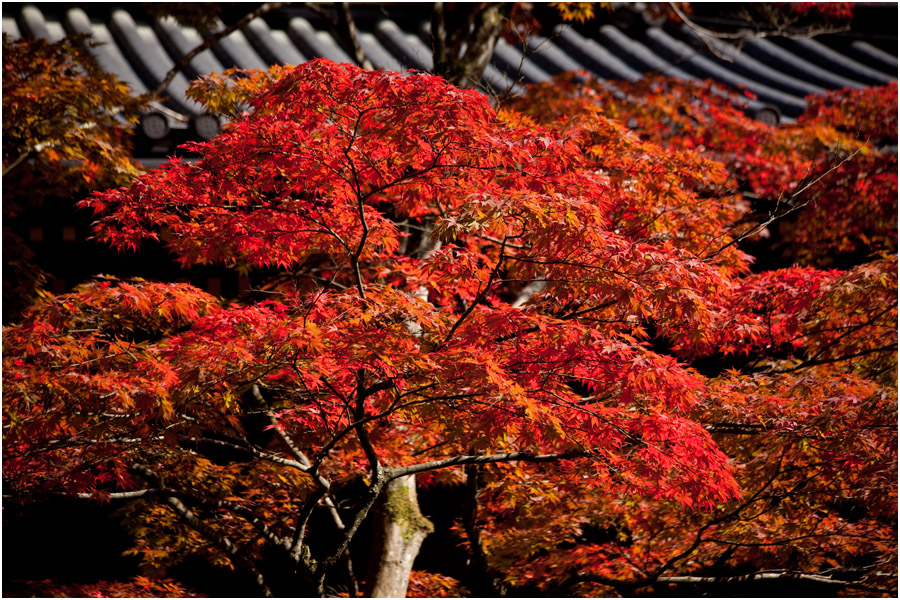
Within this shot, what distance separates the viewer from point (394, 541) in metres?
6.67

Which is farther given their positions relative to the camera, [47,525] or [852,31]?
[852,31]

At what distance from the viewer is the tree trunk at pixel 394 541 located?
6648 mm

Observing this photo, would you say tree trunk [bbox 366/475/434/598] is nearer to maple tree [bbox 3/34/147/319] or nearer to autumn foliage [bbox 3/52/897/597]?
autumn foliage [bbox 3/52/897/597]

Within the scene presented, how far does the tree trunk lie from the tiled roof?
22.5 feet

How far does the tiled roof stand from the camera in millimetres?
12578

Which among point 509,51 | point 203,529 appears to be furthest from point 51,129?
point 509,51

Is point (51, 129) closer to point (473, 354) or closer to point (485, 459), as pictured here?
point (485, 459)

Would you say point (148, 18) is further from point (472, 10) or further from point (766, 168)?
point (766, 168)

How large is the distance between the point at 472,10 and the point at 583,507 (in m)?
5.30

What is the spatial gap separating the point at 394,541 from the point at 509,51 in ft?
33.6

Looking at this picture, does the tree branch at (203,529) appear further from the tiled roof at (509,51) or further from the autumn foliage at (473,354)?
the tiled roof at (509,51)

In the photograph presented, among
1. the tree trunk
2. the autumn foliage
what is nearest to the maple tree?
the autumn foliage

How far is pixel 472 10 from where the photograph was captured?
8.67 meters

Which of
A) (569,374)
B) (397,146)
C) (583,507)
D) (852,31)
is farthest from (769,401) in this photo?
(852,31)
